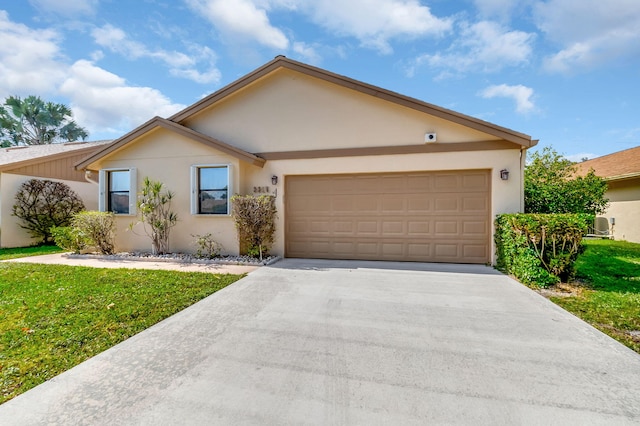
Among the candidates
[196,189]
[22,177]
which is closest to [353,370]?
[196,189]

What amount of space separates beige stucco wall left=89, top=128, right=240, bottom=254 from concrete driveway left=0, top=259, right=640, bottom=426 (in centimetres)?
409

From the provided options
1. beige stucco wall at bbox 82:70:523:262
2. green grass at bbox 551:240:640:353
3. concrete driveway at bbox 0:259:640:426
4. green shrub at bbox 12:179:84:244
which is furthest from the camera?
green shrub at bbox 12:179:84:244

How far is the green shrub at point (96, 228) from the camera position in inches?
317

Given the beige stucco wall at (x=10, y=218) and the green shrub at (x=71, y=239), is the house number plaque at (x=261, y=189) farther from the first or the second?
the beige stucco wall at (x=10, y=218)

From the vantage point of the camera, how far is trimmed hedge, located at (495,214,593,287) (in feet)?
17.0

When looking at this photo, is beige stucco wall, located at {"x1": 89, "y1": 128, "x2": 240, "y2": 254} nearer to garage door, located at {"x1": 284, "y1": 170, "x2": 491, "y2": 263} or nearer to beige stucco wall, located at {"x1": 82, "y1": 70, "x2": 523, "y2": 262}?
beige stucco wall, located at {"x1": 82, "y1": 70, "x2": 523, "y2": 262}

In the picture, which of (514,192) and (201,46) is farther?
(201,46)

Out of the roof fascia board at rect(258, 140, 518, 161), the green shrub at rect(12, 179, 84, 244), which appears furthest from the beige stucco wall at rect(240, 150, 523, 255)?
the green shrub at rect(12, 179, 84, 244)

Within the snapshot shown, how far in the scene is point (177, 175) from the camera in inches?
318

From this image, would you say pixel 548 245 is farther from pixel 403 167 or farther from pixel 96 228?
pixel 96 228

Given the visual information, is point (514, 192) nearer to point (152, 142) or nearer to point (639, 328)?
point (639, 328)

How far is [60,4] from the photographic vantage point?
7598 millimetres

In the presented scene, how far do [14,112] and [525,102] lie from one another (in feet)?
122

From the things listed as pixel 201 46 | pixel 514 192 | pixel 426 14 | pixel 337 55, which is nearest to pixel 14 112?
pixel 201 46
